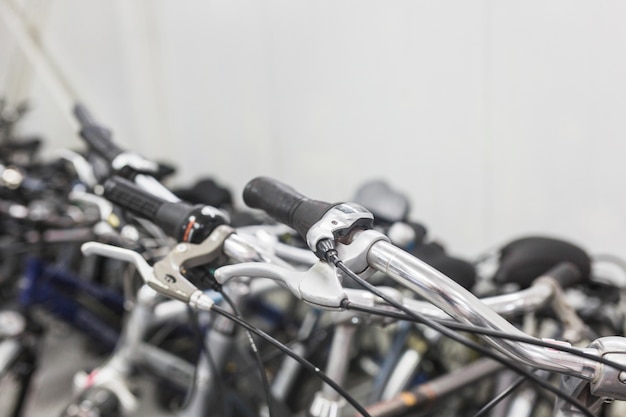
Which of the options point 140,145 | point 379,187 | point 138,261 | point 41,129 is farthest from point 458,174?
point 41,129

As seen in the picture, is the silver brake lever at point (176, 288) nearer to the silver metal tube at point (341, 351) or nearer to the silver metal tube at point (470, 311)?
the silver metal tube at point (470, 311)

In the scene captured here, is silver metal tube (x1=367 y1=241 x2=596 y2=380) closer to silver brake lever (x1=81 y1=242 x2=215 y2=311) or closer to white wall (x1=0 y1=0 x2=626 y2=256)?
silver brake lever (x1=81 y1=242 x2=215 y2=311)

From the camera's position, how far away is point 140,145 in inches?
116

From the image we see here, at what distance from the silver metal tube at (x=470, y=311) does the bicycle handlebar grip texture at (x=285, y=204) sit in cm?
11

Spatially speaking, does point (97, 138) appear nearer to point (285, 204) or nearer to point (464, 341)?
point (285, 204)

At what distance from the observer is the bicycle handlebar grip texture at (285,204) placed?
0.61 metres

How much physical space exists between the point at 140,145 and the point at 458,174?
71.6 inches

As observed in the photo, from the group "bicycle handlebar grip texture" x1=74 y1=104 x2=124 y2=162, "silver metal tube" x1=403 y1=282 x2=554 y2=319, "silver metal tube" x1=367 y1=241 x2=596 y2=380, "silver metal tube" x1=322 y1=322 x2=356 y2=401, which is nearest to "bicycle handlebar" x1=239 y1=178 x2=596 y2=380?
"silver metal tube" x1=367 y1=241 x2=596 y2=380

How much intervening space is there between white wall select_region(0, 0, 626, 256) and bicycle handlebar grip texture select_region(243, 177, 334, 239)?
3.68 feet

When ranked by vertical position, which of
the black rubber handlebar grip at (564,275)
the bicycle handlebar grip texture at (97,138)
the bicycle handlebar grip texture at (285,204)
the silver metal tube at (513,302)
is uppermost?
the bicycle handlebar grip texture at (285,204)

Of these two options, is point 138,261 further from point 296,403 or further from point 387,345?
point 387,345

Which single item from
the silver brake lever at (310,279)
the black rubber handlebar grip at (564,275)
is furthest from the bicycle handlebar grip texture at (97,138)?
the black rubber handlebar grip at (564,275)

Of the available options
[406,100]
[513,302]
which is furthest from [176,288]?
[406,100]

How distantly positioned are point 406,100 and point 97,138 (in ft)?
3.46
